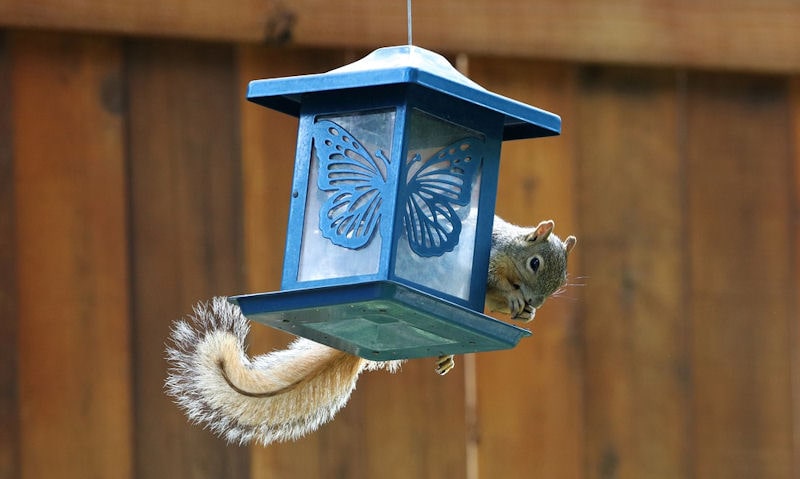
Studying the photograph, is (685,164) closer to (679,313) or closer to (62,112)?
(679,313)

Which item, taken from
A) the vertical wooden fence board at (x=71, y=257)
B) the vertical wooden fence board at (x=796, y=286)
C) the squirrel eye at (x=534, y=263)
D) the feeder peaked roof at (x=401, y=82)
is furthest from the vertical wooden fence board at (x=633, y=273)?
the vertical wooden fence board at (x=71, y=257)

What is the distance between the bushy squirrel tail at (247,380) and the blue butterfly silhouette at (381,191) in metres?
0.36

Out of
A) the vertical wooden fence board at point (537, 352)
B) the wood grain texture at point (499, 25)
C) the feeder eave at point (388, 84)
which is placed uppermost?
the wood grain texture at point (499, 25)

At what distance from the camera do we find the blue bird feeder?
8.48 feet

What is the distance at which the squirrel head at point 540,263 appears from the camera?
129 inches

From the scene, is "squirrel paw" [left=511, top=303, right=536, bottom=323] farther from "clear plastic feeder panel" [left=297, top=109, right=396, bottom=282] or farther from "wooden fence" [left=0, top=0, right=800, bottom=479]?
"clear plastic feeder panel" [left=297, top=109, right=396, bottom=282]

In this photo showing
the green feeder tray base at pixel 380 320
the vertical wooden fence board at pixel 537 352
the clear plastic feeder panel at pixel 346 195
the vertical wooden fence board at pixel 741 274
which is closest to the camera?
the green feeder tray base at pixel 380 320

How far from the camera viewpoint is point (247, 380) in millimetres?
2963

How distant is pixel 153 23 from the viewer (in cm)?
346

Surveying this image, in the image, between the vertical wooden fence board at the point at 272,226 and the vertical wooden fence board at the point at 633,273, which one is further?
the vertical wooden fence board at the point at 633,273

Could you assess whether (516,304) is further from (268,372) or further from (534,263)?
(268,372)

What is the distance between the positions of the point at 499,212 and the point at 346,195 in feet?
3.52

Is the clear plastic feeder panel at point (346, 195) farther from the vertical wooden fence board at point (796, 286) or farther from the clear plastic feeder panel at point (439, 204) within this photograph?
the vertical wooden fence board at point (796, 286)

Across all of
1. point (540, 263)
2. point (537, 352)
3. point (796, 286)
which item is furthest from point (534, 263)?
point (796, 286)
